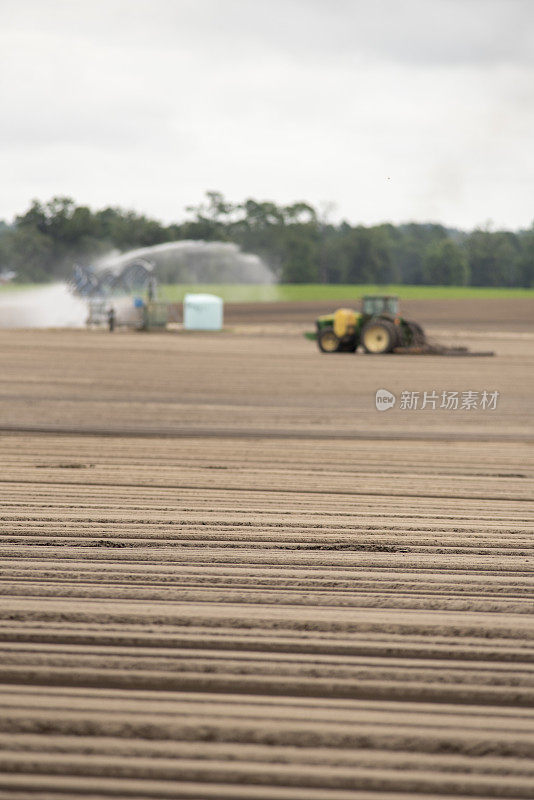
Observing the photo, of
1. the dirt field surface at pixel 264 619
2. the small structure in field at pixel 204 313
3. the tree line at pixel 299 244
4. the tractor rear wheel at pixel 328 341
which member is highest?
the tree line at pixel 299 244

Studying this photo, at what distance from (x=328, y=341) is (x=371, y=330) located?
1066 millimetres

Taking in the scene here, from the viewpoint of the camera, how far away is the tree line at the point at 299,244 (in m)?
74.3

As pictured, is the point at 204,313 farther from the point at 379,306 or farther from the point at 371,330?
the point at 371,330

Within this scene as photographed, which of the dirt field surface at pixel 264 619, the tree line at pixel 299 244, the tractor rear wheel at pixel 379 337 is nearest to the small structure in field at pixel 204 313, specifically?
the tractor rear wheel at pixel 379 337

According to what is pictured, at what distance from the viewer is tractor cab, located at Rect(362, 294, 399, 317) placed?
22.4m

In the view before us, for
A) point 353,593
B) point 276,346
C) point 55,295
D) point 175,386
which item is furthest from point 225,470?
point 55,295

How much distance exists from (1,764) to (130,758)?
0.35 m

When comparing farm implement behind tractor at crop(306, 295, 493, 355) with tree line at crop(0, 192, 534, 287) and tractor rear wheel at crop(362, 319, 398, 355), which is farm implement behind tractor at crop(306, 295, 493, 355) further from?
tree line at crop(0, 192, 534, 287)

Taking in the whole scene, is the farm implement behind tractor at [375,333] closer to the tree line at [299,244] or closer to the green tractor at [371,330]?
the green tractor at [371,330]

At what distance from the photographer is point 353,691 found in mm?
3107

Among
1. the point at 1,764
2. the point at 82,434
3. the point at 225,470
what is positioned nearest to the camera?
the point at 1,764

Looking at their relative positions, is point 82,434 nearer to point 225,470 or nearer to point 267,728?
point 225,470

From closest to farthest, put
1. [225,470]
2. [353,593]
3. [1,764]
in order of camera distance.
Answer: [1,764]
[353,593]
[225,470]

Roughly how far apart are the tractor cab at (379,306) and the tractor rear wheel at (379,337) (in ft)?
2.38
